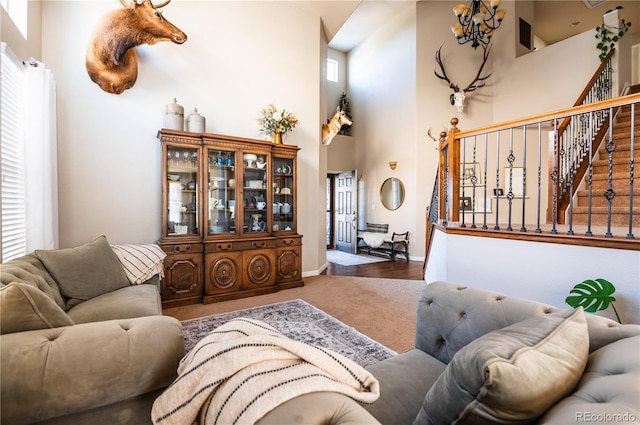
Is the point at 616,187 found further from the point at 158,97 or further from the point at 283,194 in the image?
the point at 158,97

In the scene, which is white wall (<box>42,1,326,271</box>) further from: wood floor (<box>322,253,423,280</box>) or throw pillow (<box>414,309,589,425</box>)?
throw pillow (<box>414,309,589,425</box>)

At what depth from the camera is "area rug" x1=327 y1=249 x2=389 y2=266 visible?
6266mm

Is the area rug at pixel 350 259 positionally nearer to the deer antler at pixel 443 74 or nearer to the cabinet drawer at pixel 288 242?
the cabinet drawer at pixel 288 242

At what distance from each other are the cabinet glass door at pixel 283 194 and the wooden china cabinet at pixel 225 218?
2cm

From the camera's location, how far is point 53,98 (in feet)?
8.97

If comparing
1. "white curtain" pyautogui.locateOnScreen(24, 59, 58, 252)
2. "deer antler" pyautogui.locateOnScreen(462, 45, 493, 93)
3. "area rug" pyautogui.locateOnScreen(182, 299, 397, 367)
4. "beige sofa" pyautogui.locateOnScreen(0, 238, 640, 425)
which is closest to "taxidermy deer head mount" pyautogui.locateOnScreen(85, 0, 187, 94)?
"white curtain" pyautogui.locateOnScreen(24, 59, 58, 252)

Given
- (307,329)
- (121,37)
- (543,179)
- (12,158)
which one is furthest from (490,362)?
(543,179)

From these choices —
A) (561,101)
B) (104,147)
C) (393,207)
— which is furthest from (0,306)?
(561,101)

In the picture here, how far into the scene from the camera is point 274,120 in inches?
166

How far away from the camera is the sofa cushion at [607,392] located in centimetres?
56

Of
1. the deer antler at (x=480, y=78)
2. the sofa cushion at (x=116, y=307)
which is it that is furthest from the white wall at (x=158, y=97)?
the deer antler at (x=480, y=78)

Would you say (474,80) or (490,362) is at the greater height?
(474,80)

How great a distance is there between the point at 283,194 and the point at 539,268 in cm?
321

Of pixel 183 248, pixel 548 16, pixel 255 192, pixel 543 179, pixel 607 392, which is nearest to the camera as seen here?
pixel 607 392
